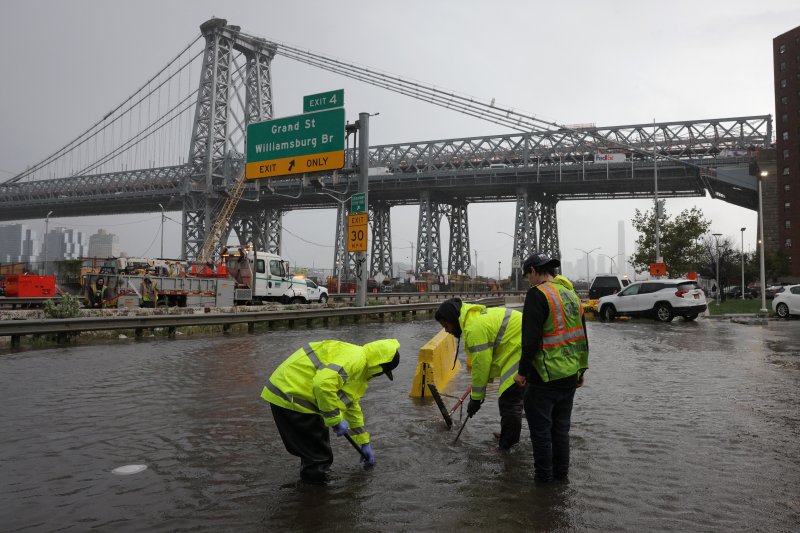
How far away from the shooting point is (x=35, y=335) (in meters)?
15.1

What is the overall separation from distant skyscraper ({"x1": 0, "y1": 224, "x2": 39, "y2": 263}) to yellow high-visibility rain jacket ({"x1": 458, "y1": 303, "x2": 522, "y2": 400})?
186 meters

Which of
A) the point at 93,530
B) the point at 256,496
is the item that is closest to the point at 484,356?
the point at 256,496

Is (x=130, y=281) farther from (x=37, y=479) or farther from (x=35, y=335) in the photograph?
(x=37, y=479)

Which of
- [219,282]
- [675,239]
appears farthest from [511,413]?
[675,239]

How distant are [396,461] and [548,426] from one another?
1.45 meters

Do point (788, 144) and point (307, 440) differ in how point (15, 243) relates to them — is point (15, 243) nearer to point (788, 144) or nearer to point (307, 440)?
point (788, 144)

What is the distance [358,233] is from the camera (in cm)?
2691

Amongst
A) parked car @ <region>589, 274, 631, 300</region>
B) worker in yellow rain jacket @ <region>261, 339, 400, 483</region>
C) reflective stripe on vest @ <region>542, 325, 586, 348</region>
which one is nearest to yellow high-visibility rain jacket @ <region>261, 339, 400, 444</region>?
worker in yellow rain jacket @ <region>261, 339, 400, 483</region>

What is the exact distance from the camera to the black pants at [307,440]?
4.65 m

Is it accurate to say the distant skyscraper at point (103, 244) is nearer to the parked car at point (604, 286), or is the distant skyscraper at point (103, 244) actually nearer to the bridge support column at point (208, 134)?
the bridge support column at point (208, 134)

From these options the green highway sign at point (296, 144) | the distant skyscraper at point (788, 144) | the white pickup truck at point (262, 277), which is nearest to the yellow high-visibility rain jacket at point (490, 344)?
the white pickup truck at point (262, 277)

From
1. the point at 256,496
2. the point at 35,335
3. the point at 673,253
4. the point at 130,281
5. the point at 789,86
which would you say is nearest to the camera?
the point at 256,496

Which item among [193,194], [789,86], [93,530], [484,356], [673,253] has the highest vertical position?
[789,86]

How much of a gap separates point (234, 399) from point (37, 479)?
3.46m
